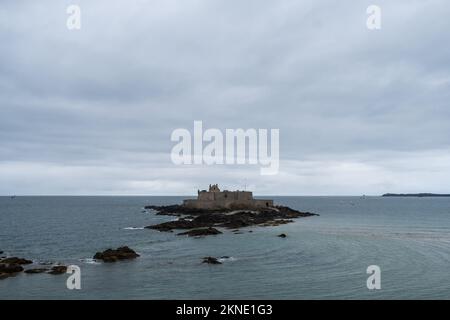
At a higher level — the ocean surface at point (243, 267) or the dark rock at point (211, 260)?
the dark rock at point (211, 260)

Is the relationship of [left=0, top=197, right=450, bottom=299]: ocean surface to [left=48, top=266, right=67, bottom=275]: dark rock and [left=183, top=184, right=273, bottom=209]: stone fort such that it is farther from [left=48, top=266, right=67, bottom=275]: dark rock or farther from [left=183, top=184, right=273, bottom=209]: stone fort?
[left=183, top=184, right=273, bottom=209]: stone fort

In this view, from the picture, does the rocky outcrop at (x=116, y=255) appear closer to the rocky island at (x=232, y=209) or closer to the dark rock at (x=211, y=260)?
the dark rock at (x=211, y=260)

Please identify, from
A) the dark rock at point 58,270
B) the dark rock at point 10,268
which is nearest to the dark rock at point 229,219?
the dark rock at point 58,270

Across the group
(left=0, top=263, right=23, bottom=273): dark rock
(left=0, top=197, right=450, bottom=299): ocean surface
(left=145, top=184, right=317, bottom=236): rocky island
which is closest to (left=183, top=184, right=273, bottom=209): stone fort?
(left=145, top=184, right=317, bottom=236): rocky island

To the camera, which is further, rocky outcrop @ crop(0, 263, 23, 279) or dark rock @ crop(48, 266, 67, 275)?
dark rock @ crop(48, 266, 67, 275)

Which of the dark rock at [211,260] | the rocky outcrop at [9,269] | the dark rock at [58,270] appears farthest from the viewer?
the dark rock at [211,260]

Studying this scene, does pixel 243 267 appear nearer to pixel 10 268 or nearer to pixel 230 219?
pixel 10 268

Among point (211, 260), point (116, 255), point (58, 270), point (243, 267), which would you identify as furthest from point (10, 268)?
point (243, 267)

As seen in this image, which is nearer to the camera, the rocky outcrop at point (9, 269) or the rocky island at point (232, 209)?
the rocky outcrop at point (9, 269)

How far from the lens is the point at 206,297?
1188 inches

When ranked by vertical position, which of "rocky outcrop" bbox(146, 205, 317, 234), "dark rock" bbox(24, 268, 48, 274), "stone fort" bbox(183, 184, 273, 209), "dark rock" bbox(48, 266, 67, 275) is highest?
"stone fort" bbox(183, 184, 273, 209)

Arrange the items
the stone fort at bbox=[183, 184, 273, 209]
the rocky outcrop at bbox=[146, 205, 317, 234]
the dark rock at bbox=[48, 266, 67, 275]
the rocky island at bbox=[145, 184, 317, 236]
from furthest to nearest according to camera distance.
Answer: the stone fort at bbox=[183, 184, 273, 209]
the rocky island at bbox=[145, 184, 317, 236]
the rocky outcrop at bbox=[146, 205, 317, 234]
the dark rock at bbox=[48, 266, 67, 275]
